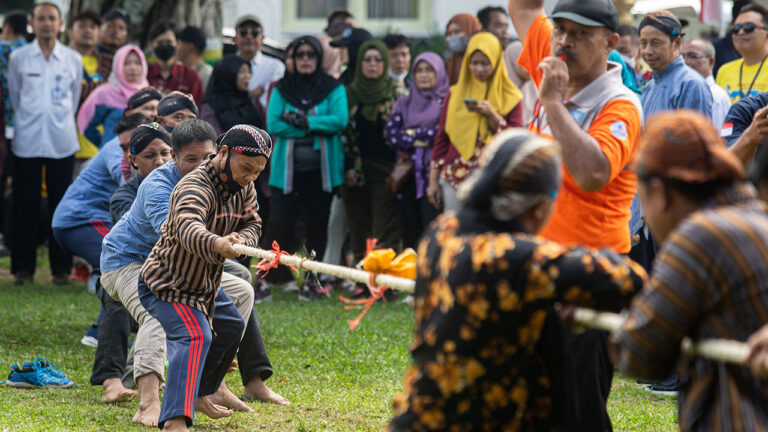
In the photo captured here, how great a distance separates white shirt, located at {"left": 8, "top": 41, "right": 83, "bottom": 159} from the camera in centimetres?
1055

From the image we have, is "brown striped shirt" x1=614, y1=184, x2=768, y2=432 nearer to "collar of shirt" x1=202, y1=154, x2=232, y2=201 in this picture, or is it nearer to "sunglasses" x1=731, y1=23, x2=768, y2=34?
"collar of shirt" x1=202, y1=154, x2=232, y2=201

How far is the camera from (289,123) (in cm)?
1004

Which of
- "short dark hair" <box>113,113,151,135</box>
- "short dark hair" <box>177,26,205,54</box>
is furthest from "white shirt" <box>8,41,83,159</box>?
"short dark hair" <box>113,113,151,135</box>

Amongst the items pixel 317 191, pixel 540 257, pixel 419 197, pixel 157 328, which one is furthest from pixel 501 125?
pixel 540 257

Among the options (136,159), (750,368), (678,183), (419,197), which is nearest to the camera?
(750,368)

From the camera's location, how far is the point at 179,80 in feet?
36.2

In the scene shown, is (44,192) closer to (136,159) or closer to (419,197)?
(419,197)

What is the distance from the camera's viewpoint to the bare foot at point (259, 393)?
6234mm

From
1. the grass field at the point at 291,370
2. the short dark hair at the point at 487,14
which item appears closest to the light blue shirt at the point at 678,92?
the grass field at the point at 291,370

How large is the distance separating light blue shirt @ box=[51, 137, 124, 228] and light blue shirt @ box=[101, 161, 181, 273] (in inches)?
65.7

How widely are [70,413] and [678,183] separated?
4.39 meters

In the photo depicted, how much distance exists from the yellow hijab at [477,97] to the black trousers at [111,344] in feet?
12.1

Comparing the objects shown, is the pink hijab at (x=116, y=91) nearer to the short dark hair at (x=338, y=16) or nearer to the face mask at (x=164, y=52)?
the face mask at (x=164, y=52)

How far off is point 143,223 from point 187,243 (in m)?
1.09
